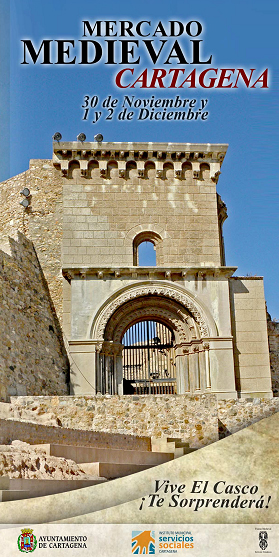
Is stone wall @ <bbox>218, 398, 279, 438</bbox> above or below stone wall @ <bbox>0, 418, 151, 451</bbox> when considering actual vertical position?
above

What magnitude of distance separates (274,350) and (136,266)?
6132mm

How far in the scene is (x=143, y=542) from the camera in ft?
18.0

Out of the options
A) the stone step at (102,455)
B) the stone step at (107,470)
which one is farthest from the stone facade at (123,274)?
the stone step at (107,470)

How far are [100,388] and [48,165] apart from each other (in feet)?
24.9

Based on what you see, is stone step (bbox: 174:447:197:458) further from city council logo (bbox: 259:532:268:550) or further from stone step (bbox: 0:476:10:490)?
city council logo (bbox: 259:532:268:550)

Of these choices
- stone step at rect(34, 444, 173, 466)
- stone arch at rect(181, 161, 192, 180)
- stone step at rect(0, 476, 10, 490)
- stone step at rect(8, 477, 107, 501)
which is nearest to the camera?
stone step at rect(0, 476, 10, 490)

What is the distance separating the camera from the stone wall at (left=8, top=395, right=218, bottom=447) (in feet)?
47.5

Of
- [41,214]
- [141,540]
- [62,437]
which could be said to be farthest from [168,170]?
[141,540]

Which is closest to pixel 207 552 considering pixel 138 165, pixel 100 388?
pixel 100 388

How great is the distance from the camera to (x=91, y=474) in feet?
29.1

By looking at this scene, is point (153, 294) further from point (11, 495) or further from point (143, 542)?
point (143, 542)

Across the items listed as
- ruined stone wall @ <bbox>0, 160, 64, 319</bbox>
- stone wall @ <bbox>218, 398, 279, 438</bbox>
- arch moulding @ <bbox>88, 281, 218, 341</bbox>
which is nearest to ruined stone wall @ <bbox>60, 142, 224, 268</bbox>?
arch moulding @ <bbox>88, 281, 218, 341</bbox>

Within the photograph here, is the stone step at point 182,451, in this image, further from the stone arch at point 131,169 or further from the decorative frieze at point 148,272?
the stone arch at point 131,169

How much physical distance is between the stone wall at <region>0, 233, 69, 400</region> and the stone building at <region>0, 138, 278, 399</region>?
105 millimetres
